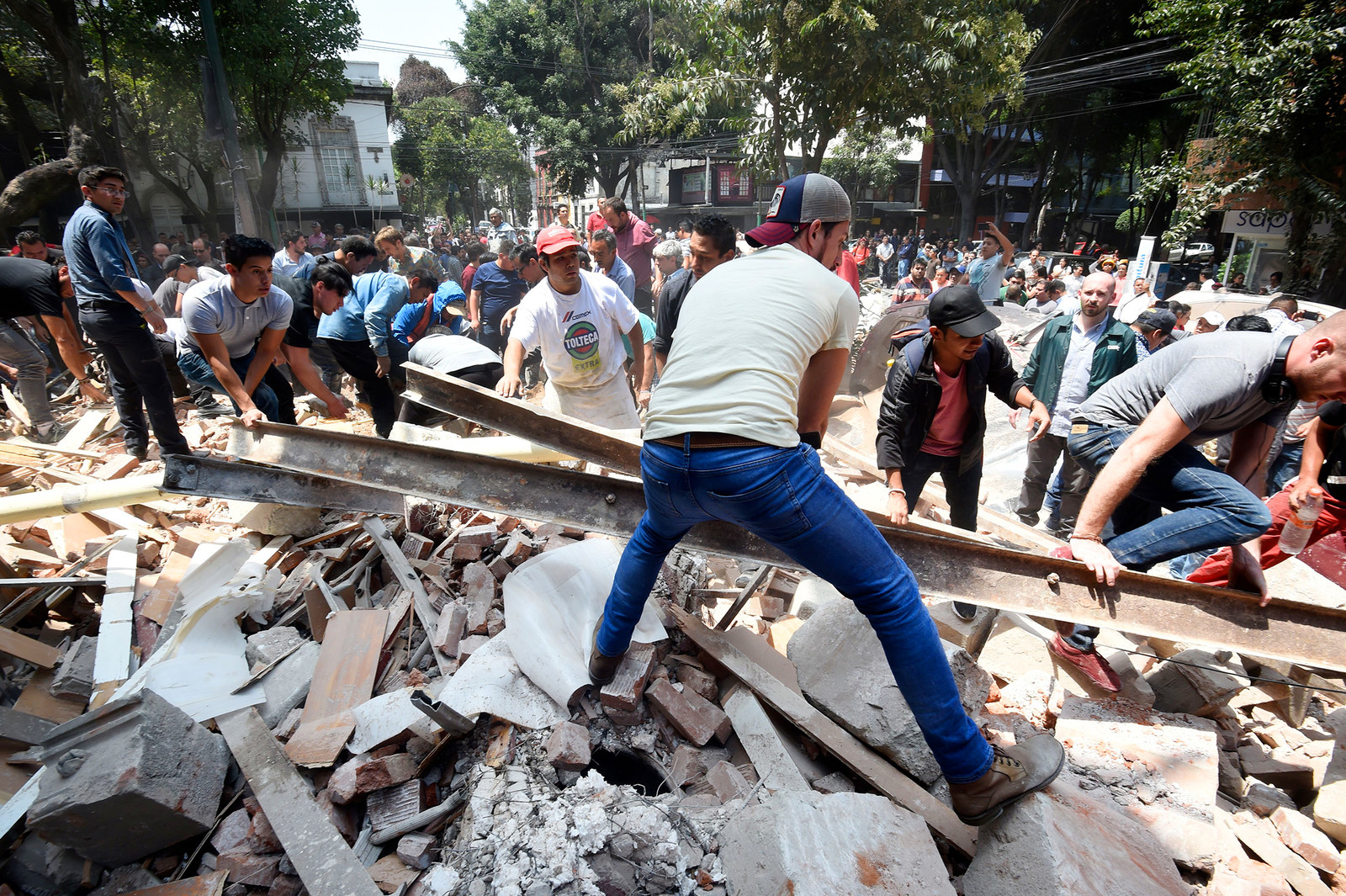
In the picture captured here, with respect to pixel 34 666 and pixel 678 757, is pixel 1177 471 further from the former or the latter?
pixel 34 666

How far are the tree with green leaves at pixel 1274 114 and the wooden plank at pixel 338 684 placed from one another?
16.4 meters

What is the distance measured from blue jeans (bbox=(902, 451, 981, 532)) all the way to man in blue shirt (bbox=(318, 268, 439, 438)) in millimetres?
3587

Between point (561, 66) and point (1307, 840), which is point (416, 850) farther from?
point (561, 66)

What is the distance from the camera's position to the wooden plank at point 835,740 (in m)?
1.94

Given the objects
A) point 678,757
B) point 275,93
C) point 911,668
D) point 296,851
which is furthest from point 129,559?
point 275,93

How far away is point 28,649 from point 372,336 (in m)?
2.69

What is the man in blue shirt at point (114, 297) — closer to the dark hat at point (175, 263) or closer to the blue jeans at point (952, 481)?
the dark hat at point (175, 263)

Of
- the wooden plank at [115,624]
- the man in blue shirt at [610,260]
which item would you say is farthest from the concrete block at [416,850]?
the man in blue shirt at [610,260]

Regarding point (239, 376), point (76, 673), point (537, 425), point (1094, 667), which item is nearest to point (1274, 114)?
point (1094, 667)

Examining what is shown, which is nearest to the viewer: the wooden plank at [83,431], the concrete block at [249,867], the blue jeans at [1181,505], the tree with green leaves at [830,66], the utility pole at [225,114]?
the concrete block at [249,867]

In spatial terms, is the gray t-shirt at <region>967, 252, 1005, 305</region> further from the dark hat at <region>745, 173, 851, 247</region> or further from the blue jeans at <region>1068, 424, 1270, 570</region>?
the dark hat at <region>745, 173, 851, 247</region>

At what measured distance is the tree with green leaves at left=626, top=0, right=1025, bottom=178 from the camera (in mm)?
7758

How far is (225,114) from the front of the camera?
8.74m

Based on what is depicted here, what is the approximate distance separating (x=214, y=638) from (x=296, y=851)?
3.85 feet
